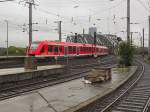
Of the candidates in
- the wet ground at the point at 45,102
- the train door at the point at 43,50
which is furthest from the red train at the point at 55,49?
the wet ground at the point at 45,102

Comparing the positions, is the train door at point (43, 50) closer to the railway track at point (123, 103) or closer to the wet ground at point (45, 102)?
the railway track at point (123, 103)

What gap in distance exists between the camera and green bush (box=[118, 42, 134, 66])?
33.2 metres

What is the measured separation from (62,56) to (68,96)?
25636 mm

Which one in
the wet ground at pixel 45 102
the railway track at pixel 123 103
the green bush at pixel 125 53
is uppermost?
the green bush at pixel 125 53

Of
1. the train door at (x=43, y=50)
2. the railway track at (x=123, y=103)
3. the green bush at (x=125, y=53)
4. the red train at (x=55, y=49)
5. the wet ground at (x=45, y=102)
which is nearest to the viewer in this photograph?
the wet ground at (x=45, y=102)

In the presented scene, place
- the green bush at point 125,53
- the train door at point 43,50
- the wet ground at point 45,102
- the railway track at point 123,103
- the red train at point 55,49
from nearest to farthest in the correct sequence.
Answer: the wet ground at point 45,102 < the railway track at point 123,103 < the green bush at point 125,53 < the red train at point 55,49 < the train door at point 43,50

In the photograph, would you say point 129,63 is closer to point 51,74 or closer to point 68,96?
point 51,74

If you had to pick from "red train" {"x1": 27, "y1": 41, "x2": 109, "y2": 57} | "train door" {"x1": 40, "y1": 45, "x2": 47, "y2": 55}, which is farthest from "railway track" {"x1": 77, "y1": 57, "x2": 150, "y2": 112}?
"train door" {"x1": 40, "y1": 45, "x2": 47, "y2": 55}

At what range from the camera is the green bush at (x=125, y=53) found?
33.2 m

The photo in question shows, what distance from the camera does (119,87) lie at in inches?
704

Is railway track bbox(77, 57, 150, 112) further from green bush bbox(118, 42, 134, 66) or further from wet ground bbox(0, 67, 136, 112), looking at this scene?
green bush bbox(118, 42, 134, 66)

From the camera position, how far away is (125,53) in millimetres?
33875

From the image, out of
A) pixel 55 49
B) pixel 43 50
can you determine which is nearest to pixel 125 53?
pixel 55 49

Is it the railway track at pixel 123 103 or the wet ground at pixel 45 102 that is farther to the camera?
the railway track at pixel 123 103
